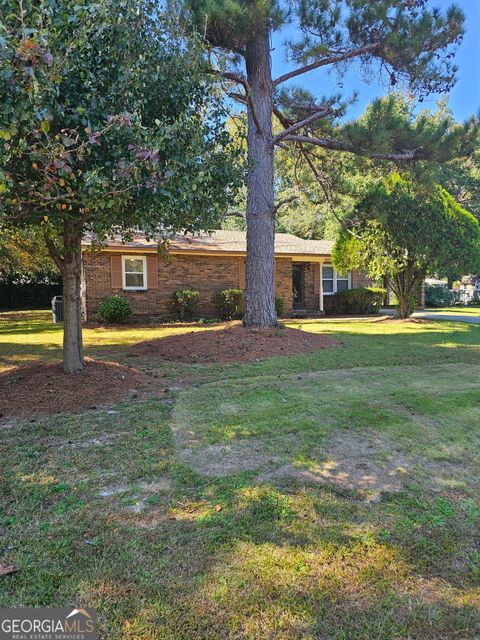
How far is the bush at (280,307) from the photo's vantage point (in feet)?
58.9

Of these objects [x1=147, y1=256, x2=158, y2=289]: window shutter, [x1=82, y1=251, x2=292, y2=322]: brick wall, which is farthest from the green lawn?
[x1=147, y1=256, x2=158, y2=289]: window shutter

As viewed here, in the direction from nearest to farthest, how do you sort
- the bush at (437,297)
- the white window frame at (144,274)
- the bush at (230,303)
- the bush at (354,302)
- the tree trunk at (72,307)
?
the tree trunk at (72,307) < the white window frame at (144,274) < the bush at (230,303) < the bush at (354,302) < the bush at (437,297)

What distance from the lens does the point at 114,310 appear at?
1504cm

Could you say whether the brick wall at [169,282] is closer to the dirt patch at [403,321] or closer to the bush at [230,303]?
the bush at [230,303]

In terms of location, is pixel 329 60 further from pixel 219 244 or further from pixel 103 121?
pixel 219 244

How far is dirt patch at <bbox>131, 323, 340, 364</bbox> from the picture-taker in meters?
8.63

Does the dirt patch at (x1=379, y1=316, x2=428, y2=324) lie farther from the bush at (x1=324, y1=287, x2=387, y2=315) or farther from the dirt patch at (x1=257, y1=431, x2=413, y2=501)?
the dirt patch at (x1=257, y1=431, x2=413, y2=501)

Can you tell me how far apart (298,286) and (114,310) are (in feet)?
29.7

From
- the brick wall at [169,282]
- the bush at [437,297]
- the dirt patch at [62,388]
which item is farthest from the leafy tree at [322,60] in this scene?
the bush at [437,297]

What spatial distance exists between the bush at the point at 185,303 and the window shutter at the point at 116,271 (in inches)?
79.5

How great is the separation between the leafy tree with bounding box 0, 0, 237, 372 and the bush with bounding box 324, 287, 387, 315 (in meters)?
15.5

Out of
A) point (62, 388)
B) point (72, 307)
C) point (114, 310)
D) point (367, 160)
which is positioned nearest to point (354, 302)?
point (367, 160)

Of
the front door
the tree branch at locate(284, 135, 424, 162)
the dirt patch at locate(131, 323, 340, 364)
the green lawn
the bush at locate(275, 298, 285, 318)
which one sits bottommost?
the green lawn

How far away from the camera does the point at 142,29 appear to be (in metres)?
4.77
